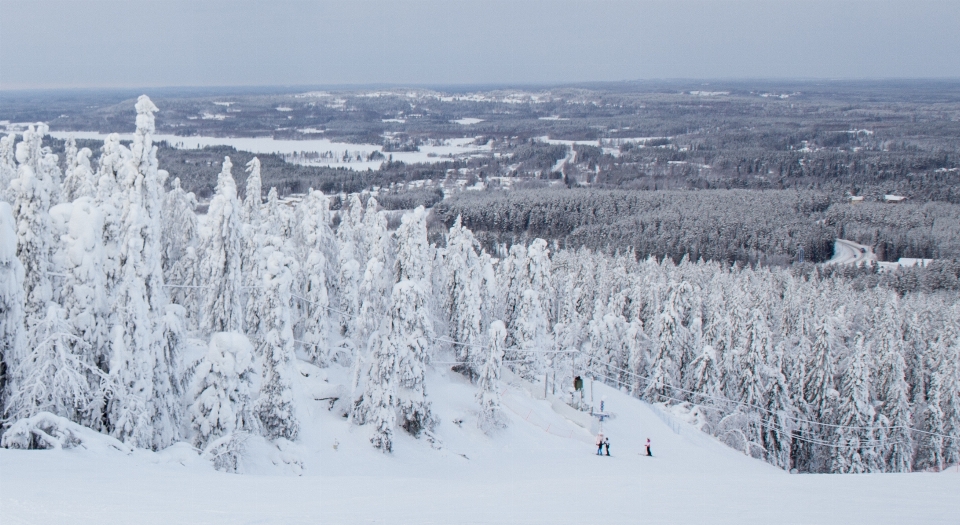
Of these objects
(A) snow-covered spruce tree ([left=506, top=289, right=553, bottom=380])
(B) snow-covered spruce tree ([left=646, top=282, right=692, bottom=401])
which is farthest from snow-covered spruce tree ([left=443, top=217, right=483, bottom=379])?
(B) snow-covered spruce tree ([left=646, top=282, right=692, bottom=401])

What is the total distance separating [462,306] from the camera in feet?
109

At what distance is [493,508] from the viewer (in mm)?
10680

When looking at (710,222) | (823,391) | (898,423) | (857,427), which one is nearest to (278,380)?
(857,427)

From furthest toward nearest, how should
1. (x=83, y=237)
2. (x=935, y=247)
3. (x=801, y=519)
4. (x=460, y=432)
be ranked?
(x=935, y=247) → (x=460, y=432) → (x=83, y=237) → (x=801, y=519)

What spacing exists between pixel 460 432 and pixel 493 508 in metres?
17.8

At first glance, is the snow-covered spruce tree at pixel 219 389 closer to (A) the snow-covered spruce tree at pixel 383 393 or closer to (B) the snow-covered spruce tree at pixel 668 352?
(A) the snow-covered spruce tree at pixel 383 393

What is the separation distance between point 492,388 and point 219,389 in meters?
13.7

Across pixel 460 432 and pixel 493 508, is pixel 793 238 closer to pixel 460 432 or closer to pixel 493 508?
pixel 460 432

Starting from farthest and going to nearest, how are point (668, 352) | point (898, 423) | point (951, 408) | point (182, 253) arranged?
1. point (668, 352)
2. point (951, 408)
3. point (898, 423)
4. point (182, 253)

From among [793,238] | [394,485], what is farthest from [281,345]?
[793,238]

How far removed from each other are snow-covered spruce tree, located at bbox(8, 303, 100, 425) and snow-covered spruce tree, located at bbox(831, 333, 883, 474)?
39.1 metres

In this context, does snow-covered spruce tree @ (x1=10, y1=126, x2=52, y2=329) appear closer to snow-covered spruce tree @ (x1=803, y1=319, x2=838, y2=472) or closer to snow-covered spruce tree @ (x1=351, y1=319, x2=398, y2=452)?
snow-covered spruce tree @ (x1=351, y1=319, x2=398, y2=452)

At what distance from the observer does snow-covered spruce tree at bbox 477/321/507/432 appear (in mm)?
27984

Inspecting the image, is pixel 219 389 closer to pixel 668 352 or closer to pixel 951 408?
pixel 668 352
